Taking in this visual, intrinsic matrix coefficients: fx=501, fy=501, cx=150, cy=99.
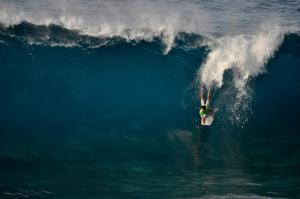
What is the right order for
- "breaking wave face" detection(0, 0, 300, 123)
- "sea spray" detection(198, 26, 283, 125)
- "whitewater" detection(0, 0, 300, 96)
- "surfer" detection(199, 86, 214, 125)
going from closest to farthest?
"surfer" detection(199, 86, 214, 125)
"sea spray" detection(198, 26, 283, 125)
"breaking wave face" detection(0, 0, 300, 123)
"whitewater" detection(0, 0, 300, 96)

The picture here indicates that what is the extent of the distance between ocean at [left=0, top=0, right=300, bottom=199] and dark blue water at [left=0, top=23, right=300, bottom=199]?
46 mm

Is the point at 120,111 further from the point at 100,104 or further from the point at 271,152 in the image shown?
the point at 271,152

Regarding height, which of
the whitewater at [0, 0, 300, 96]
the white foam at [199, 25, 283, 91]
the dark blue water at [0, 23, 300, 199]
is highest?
the whitewater at [0, 0, 300, 96]

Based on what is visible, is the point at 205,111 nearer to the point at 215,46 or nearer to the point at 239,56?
the point at 239,56

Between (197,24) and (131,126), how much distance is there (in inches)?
305

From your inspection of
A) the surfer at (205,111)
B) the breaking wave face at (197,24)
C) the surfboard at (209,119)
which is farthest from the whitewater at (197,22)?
the surfer at (205,111)

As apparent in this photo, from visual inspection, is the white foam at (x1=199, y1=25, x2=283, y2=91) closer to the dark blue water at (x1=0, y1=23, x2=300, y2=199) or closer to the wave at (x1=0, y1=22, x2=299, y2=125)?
the wave at (x1=0, y1=22, x2=299, y2=125)

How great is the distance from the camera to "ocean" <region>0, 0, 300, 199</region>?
14.0 m

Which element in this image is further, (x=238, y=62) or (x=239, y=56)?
(x=239, y=56)

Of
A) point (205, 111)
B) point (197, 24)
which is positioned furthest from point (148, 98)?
point (197, 24)

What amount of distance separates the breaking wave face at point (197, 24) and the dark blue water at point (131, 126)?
1.39 ft

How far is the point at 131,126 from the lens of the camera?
58.4ft

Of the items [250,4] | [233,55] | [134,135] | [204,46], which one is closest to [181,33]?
[204,46]

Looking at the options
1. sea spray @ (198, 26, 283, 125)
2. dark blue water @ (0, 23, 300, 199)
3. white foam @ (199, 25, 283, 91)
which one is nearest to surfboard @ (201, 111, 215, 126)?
dark blue water @ (0, 23, 300, 199)
